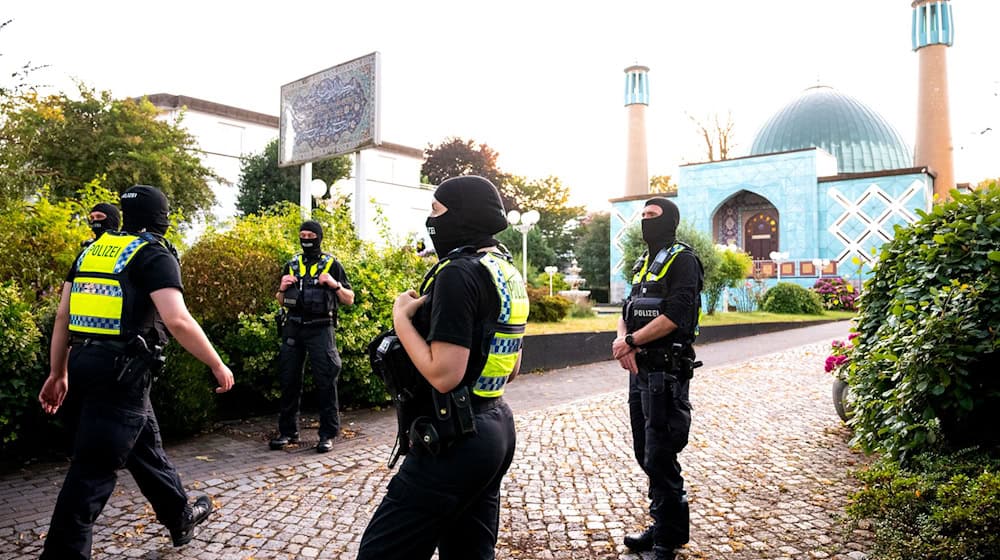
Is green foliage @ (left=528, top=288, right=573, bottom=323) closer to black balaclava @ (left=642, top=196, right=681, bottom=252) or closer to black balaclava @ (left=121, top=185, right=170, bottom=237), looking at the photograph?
black balaclava @ (left=642, top=196, right=681, bottom=252)

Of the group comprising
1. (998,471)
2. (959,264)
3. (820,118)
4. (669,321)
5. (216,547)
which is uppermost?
(820,118)

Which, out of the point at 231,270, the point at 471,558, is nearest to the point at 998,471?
the point at 471,558

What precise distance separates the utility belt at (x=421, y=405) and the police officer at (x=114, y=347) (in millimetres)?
1263

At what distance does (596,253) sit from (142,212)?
48.8 metres

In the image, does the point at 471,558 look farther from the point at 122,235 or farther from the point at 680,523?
the point at 122,235

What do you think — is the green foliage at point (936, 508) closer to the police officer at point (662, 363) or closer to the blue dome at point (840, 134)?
the police officer at point (662, 363)

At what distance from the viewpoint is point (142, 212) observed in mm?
3494

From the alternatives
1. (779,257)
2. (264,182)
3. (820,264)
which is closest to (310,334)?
(264,182)

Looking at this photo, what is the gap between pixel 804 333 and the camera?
20.1 metres

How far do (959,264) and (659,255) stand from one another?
241cm

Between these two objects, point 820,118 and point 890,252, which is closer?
point 890,252

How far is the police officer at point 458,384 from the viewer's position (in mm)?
2172

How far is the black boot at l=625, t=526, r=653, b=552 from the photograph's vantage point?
396 centimetres

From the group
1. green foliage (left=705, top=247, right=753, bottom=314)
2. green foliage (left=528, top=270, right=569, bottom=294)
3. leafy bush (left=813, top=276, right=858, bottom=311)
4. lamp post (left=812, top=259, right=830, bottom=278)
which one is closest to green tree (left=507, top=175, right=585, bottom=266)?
lamp post (left=812, top=259, right=830, bottom=278)
